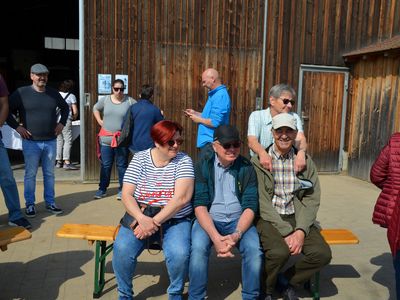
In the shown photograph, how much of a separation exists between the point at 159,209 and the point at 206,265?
54 cm

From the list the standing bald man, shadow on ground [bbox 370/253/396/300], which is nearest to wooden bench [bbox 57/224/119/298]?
the standing bald man

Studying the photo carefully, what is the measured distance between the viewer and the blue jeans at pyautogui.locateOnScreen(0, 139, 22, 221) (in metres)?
4.50

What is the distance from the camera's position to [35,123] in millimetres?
4949

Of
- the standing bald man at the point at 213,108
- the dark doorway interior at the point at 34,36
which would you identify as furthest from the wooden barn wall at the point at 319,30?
the dark doorway interior at the point at 34,36

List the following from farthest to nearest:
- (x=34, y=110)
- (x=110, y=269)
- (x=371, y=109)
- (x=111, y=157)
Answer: (x=371, y=109)
(x=111, y=157)
(x=34, y=110)
(x=110, y=269)

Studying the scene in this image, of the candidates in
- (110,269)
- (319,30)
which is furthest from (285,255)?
(319,30)

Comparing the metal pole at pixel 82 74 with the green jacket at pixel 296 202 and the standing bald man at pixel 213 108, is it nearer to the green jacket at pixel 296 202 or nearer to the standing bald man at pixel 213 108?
the standing bald man at pixel 213 108

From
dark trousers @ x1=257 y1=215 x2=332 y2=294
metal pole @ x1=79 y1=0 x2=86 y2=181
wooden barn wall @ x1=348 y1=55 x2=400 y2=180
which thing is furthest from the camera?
wooden barn wall @ x1=348 y1=55 x2=400 y2=180

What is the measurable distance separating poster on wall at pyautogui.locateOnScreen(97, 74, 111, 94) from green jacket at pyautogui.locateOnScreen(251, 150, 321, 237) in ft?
13.7

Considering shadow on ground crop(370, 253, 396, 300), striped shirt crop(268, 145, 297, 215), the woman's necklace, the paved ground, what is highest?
the woman's necklace

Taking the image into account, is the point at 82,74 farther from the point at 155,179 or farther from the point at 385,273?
the point at 385,273

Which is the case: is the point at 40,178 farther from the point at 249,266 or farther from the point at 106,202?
the point at 249,266

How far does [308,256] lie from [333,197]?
3740 mm

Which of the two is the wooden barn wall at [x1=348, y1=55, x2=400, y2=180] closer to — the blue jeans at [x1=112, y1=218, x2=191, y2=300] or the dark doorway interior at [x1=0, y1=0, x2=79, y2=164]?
the blue jeans at [x1=112, y1=218, x2=191, y2=300]
